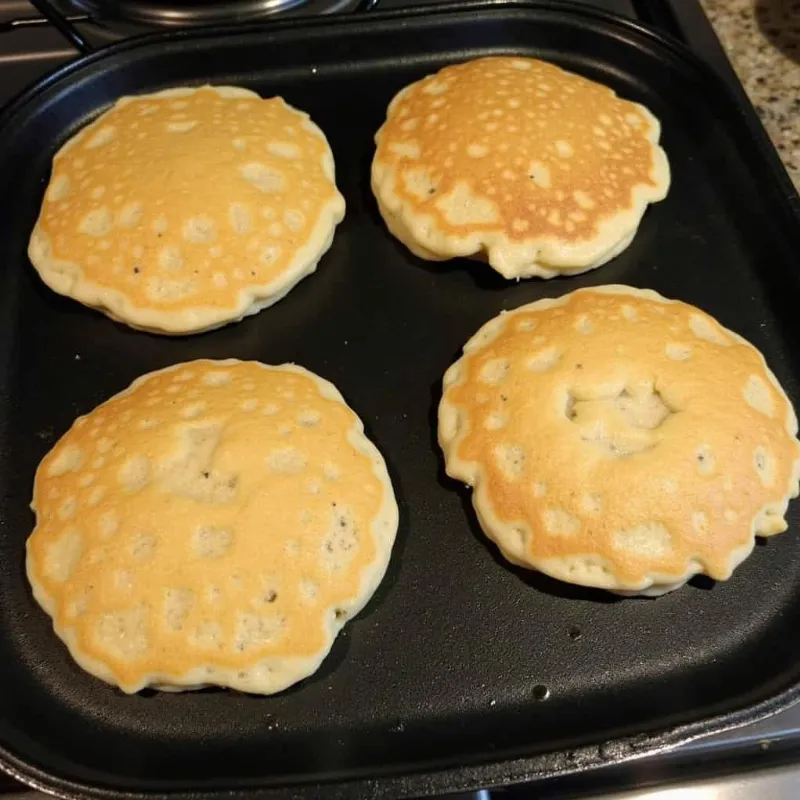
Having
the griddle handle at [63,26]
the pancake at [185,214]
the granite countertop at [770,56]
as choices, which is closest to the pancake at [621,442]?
the pancake at [185,214]

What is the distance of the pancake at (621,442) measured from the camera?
945 mm

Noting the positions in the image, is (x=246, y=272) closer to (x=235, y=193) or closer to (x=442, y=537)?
(x=235, y=193)

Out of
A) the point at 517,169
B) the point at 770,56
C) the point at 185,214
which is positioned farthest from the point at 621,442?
the point at 770,56

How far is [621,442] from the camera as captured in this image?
98 centimetres

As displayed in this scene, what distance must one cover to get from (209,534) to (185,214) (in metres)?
0.47

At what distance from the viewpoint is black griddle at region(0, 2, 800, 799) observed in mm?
911

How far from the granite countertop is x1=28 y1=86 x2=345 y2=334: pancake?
78 cm

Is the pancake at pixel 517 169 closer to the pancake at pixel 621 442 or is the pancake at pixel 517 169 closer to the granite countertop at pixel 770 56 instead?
the pancake at pixel 621 442

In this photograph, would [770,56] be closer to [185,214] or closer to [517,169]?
[517,169]

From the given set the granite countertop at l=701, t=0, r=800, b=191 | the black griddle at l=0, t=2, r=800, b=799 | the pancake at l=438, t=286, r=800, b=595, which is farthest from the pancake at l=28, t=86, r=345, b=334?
the granite countertop at l=701, t=0, r=800, b=191

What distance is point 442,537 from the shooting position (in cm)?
103

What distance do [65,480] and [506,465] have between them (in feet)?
A: 1.81

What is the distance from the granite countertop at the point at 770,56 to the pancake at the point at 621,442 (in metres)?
0.51

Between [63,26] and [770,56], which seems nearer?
[63,26]
